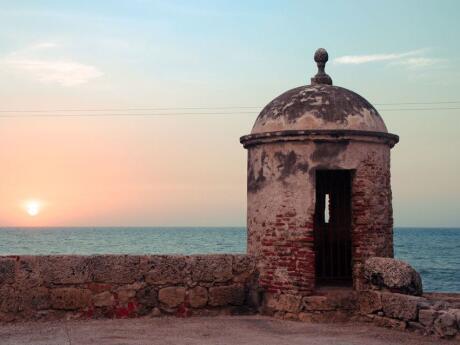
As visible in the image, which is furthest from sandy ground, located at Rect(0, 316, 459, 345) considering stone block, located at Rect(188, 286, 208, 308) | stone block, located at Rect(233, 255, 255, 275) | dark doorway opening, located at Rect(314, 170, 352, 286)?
dark doorway opening, located at Rect(314, 170, 352, 286)

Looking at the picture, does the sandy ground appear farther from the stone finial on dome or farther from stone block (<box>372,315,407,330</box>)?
the stone finial on dome

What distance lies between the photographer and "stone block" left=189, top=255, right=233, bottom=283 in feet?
27.8

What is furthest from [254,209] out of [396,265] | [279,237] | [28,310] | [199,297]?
[28,310]

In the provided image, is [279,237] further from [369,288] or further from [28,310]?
[28,310]

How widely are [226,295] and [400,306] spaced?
220cm

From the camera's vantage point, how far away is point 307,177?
27.8 ft

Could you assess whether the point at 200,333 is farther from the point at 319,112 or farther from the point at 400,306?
the point at 319,112

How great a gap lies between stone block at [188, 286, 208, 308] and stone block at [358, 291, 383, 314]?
1978 millimetres

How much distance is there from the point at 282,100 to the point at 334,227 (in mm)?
2388

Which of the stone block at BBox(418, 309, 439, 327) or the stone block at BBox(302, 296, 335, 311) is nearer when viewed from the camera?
the stone block at BBox(418, 309, 439, 327)

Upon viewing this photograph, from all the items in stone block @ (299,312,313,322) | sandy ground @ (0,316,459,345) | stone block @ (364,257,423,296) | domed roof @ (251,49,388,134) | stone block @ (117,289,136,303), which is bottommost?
sandy ground @ (0,316,459,345)

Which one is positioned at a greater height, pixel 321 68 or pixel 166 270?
pixel 321 68

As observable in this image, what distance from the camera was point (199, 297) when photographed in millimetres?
8469

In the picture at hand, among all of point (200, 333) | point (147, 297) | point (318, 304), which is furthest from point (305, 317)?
point (147, 297)
